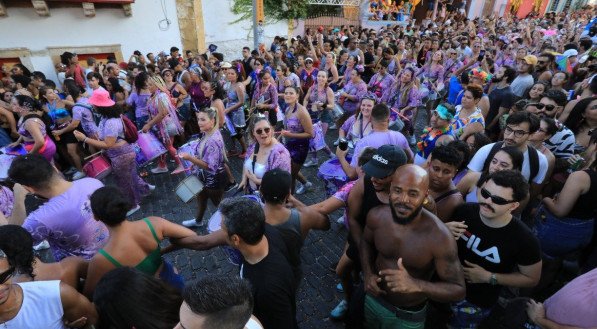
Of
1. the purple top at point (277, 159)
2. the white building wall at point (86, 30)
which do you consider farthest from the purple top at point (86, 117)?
the white building wall at point (86, 30)

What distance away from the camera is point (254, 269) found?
200 centimetres

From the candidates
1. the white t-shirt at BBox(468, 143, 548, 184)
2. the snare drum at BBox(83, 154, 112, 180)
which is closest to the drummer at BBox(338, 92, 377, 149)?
the white t-shirt at BBox(468, 143, 548, 184)

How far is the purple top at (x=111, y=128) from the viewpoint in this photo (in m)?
4.62

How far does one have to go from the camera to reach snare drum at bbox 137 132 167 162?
5570 mm

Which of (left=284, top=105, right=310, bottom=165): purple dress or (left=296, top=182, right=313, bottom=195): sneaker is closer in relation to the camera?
(left=284, top=105, right=310, bottom=165): purple dress

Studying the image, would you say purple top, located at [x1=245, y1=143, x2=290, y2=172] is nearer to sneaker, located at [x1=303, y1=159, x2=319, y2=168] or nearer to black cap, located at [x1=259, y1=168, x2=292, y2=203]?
black cap, located at [x1=259, y1=168, x2=292, y2=203]

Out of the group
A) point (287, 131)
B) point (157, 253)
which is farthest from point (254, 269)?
point (287, 131)

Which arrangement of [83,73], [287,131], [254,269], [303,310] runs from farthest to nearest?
[83,73] < [287,131] < [303,310] < [254,269]

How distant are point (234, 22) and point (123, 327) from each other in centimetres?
1670

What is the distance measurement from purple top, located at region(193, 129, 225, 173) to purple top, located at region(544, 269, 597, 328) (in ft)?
12.3

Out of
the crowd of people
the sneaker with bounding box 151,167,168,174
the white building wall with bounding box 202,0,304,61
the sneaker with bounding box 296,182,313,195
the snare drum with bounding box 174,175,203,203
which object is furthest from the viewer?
the white building wall with bounding box 202,0,304,61

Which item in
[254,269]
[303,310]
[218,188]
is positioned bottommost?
[303,310]

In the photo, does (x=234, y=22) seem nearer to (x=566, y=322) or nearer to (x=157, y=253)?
(x=157, y=253)

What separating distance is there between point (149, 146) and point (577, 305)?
19.2ft
